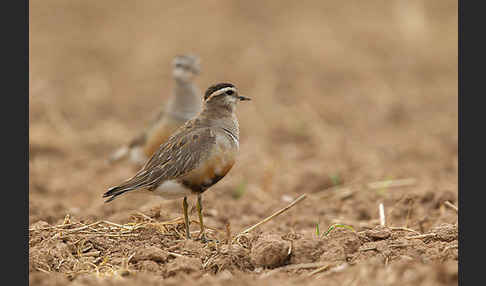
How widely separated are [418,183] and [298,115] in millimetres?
3866

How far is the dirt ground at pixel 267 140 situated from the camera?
206 inches

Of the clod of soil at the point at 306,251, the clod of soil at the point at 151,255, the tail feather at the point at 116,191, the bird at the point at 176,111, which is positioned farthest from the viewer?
the bird at the point at 176,111

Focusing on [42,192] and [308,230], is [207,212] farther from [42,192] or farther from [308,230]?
[42,192]

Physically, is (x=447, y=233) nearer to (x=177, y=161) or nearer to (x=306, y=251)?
(x=306, y=251)

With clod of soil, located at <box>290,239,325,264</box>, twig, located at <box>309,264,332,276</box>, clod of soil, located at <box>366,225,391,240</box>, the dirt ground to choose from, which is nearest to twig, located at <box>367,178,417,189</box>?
the dirt ground

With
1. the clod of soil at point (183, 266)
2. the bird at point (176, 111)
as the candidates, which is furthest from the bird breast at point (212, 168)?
the bird at point (176, 111)

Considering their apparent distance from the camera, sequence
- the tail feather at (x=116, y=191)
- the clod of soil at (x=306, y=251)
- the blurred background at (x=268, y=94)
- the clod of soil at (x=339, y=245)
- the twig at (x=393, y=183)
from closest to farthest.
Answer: the clod of soil at (x=339, y=245)
the clod of soil at (x=306, y=251)
the tail feather at (x=116, y=191)
the twig at (x=393, y=183)
the blurred background at (x=268, y=94)

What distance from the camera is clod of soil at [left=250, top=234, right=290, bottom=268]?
16.9 ft

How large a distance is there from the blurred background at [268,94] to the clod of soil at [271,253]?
5.66 ft

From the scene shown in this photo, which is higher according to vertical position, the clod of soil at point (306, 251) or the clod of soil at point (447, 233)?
the clod of soil at point (447, 233)

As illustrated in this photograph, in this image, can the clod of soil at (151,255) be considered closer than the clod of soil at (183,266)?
No

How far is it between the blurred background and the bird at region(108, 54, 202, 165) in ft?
2.34

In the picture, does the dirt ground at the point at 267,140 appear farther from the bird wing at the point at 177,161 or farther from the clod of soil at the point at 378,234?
the bird wing at the point at 177,161

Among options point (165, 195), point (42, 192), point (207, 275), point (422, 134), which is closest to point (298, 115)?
point (422, 134)
